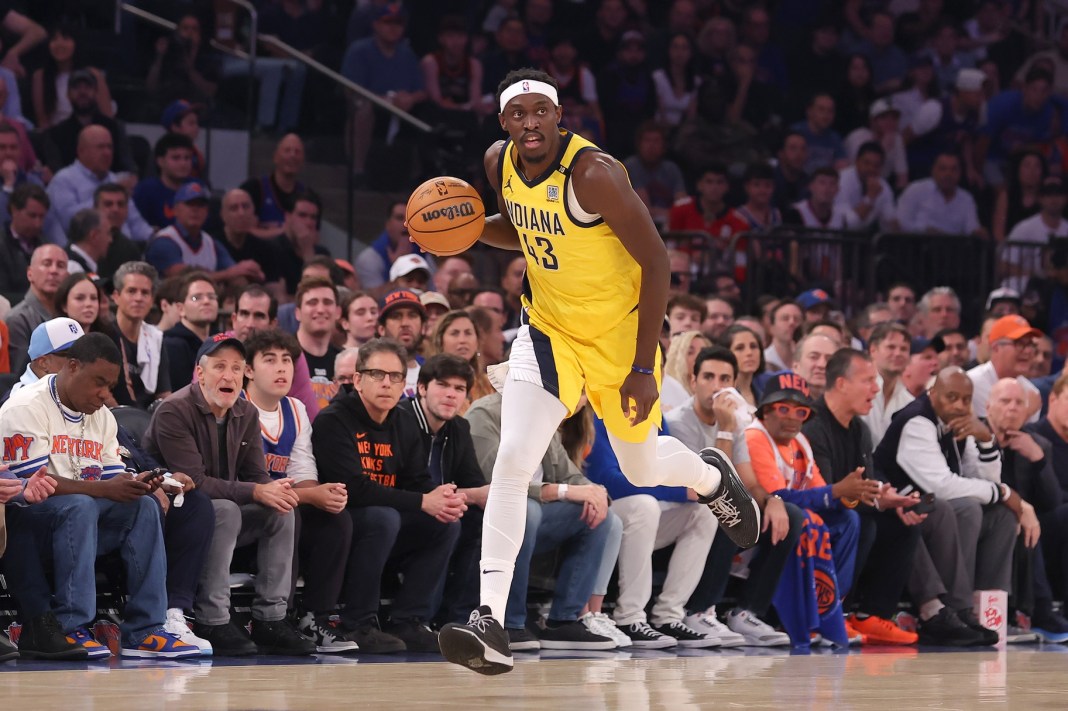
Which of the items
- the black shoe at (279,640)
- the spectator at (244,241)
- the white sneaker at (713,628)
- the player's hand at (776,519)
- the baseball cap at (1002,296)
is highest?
the spectator at (244,241)

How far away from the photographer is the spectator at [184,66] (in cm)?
1258

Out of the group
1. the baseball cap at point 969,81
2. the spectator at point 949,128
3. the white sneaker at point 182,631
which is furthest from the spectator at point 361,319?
the baseball cap at point 969,81

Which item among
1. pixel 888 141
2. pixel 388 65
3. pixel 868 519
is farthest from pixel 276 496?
pixel 888 141

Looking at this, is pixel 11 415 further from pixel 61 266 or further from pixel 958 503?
pixel 958 503

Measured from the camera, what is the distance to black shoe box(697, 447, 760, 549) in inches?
264

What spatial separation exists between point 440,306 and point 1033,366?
15.0 feet

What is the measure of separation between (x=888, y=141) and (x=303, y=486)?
30.8ft

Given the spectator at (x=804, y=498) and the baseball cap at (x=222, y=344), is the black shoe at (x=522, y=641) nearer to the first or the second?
the spectator at (x=804, y=498)

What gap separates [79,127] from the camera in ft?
37.2

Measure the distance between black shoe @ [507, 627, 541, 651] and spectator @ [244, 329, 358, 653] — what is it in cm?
75

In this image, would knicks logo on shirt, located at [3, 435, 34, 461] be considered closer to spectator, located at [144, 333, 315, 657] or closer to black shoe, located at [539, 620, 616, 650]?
spectator, located at [144, 333, 315, 657]

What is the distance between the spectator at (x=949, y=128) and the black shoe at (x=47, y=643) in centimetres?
1116

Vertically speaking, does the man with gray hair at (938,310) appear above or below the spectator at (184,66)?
below

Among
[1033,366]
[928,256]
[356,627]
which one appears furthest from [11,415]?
[928,256]
